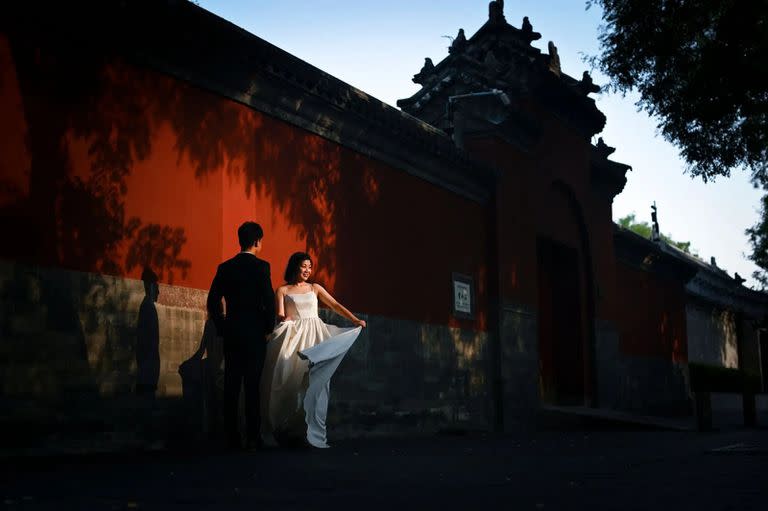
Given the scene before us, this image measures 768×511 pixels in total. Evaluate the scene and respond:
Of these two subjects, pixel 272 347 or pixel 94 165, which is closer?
pixel 94 165

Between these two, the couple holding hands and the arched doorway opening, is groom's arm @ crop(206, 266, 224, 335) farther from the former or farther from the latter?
the arched doorway opening

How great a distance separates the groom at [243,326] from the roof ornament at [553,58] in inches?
424

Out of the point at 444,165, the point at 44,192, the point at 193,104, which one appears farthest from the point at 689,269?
the point at 44,192

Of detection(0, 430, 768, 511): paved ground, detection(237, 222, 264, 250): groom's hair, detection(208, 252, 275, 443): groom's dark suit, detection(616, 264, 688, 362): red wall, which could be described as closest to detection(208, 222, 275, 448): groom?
detection(208, 252, 275, 443): groom's dark suit

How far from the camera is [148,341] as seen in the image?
8164 mm

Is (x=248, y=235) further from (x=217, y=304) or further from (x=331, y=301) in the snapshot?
(x=331, y=301)

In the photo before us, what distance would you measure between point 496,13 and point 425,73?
1.68 metres

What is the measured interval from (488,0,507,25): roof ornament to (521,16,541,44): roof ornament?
1.37 ft

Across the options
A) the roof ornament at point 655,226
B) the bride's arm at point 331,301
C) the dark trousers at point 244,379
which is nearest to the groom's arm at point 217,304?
the dark trousers at point 244,379

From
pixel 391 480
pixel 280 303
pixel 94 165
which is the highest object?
pixel 94 165

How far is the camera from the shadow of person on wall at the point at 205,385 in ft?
28.1

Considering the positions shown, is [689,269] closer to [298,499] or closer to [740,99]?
[740,99]

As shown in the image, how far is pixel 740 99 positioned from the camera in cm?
1469

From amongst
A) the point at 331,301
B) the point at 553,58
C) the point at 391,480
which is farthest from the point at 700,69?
the point at 391,480
